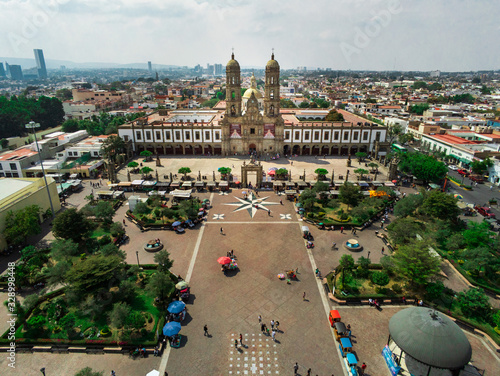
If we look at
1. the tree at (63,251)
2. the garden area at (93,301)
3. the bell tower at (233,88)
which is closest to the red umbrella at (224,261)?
the garden area at (93,301)

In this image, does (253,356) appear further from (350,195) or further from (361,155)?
(361,155)

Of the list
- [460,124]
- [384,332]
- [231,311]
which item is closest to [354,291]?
[384,332]

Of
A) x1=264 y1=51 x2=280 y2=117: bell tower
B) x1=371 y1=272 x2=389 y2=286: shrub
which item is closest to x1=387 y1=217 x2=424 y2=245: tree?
x1=371 y1=272 x2=389 y2=286: shrub

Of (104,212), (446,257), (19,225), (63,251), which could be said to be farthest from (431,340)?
(19,225)

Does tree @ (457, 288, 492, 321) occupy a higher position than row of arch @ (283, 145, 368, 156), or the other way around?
row of arch @ (283, 145, 368, 156)

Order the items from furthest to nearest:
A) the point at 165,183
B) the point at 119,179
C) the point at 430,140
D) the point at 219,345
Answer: the point at 430,140 < the point at 119,179 < the point at 165,183 < the point at 219,345

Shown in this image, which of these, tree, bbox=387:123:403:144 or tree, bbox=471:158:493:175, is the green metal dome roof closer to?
tree, bbox=471:158:493:175

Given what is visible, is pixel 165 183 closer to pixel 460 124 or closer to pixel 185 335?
pixel 185 335
